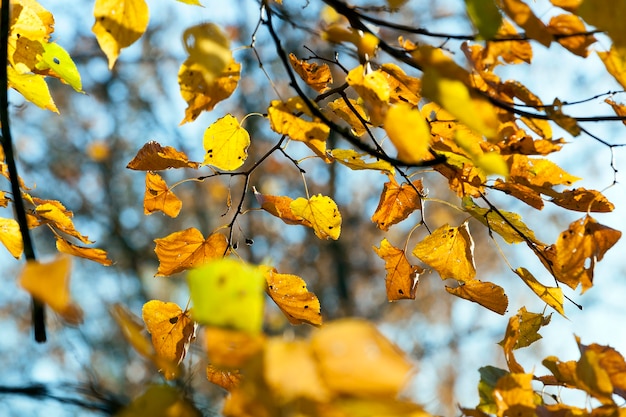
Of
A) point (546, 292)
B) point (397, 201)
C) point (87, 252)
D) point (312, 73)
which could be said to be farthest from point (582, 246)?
point (87, 252)

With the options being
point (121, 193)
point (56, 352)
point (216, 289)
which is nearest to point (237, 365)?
point (216, 289)

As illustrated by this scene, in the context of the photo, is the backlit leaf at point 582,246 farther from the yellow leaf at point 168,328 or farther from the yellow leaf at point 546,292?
the yellow leaf at point 168,328

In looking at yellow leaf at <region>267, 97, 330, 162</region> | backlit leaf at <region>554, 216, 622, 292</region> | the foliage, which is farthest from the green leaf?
backlit leaf at <region>554, 216, 622, 292</region>

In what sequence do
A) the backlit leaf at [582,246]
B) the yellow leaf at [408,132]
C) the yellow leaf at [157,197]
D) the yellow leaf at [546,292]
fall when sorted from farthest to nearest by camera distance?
the yellow leaf at [157,197] < the yellow leaf at [546,292] < the backlit leaf at [582,246] < the yellow leaf at [408,132]

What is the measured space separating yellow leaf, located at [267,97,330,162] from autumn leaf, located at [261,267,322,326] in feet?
0.73

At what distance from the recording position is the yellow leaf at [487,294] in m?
0.95

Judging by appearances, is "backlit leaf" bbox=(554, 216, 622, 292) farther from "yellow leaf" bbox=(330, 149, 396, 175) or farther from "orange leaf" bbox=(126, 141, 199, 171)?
"orange leaf" bbox=(126, 141, 199, 171)

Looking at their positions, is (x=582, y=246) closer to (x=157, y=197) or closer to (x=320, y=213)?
(x=320, y=213)

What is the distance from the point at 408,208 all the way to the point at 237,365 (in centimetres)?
67

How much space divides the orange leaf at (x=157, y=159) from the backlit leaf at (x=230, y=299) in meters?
0.57

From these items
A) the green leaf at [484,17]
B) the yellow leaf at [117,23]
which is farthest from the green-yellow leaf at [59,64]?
the green leaf at [484,17]

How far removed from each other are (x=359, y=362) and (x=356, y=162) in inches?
22.0

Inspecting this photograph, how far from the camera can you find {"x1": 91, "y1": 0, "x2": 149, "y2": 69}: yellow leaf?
2.24ft

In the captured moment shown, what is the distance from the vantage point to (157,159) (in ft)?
3.06
